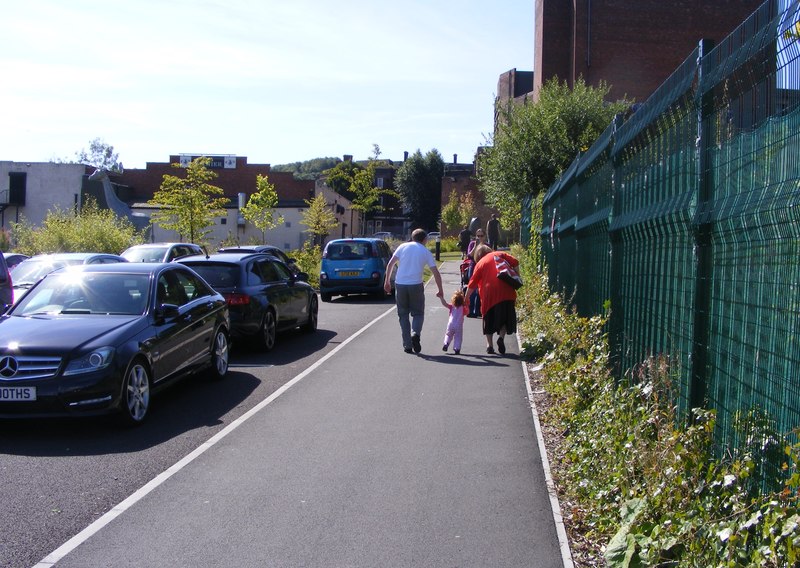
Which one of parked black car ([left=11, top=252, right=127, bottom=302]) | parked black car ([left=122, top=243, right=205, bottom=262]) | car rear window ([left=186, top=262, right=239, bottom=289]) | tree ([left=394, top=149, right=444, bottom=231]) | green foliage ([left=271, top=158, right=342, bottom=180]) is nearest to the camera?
car rear window ([left=186, top=262, right=239, bottom=289])

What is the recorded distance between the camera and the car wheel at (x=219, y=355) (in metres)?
10.8

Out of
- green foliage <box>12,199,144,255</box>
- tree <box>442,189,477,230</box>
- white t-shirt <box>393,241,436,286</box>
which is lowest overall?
white t-shirt <box>393,241,436,286</box>

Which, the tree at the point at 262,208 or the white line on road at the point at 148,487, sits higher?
the tree at the point at 262,208

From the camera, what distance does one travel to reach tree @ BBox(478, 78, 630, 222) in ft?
93.5

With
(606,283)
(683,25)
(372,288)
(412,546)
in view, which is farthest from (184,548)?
(683,25)

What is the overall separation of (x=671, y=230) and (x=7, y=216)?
6154 cm

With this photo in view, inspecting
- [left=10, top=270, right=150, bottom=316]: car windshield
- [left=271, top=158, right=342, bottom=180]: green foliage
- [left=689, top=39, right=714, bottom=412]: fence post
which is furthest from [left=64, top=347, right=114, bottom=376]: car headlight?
[left=271, top=158, right=342, bottom=180]: green foliage

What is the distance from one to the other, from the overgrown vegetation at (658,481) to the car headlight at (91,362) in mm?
4091

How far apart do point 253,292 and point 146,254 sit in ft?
29.2

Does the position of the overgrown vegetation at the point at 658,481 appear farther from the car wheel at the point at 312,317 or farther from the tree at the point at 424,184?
the tree at the point at 424,184

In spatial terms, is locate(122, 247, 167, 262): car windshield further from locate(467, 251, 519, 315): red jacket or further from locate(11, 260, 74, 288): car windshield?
locate(467, 251, 519, 315): red jacket

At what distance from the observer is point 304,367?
12.0 meters

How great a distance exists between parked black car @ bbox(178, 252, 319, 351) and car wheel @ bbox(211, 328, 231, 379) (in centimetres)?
183

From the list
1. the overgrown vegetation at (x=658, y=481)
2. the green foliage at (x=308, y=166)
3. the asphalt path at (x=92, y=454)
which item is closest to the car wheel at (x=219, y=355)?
the asphalt path at (x=92, y=454)
